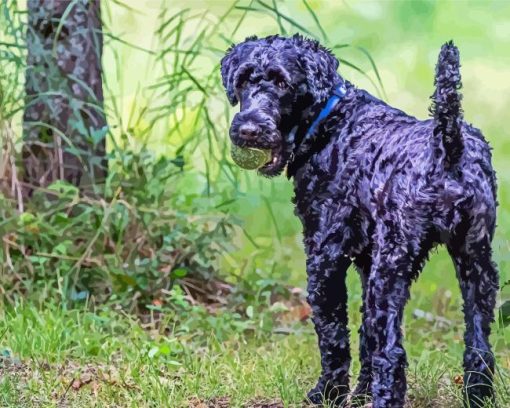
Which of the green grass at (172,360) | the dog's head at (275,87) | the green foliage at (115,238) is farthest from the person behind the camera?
the green foliage at (115,238)

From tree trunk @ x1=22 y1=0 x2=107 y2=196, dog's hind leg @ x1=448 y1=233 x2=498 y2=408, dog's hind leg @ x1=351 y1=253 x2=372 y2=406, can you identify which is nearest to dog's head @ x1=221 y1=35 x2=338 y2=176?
dog's hind leg @ x1=351 y1=253 x2=372 y2=406

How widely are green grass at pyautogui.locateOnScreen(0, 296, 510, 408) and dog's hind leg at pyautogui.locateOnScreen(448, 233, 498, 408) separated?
1.15 ft

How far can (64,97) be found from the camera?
7406 mm

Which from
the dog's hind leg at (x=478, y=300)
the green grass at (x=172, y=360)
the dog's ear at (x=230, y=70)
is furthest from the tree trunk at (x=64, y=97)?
the dog's hind leg at (x=478, y=300)

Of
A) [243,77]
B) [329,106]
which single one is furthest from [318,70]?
[243,77]

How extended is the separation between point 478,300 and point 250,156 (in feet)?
3.94

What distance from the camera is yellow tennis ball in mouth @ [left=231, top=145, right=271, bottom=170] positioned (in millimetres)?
4836

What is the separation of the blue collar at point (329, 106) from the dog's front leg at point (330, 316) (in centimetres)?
54

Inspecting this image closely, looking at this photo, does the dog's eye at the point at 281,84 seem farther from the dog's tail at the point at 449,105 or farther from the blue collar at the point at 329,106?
the dog's tail at the point at 449,105

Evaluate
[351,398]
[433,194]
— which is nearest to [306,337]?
[351,398]

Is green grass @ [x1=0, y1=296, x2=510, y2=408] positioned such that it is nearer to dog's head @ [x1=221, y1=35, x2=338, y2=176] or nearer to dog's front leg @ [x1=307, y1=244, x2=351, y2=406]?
dog's front leg @ [x1=307, y1=244, x2=351, y2=406]

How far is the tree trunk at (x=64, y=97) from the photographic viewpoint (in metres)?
7.33

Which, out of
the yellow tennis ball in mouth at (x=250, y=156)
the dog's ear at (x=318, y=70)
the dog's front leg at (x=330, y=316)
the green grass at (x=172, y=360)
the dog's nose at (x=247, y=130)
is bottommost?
the green grass at (x=172, y=360)

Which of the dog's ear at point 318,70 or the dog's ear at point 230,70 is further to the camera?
the dog's ear at point 230,70
